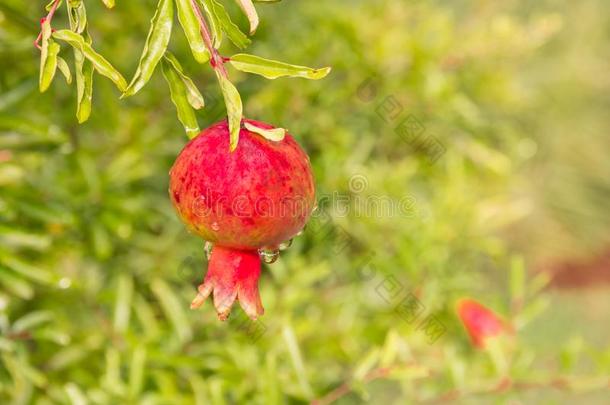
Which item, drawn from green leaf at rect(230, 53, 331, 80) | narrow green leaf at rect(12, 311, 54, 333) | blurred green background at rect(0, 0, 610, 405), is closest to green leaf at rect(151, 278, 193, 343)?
blurred green background at rect(0, 0, 610, 405)

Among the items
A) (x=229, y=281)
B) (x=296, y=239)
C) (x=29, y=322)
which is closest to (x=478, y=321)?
(x=296, y=239)

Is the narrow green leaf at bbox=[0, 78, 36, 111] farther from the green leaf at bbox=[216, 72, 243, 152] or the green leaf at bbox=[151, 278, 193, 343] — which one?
the green leaf at bbox=[216, 72, 243, 152]

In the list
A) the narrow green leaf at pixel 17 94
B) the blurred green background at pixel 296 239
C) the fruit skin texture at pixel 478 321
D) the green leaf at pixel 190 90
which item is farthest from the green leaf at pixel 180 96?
the fruit skin texture at pixel 478 321

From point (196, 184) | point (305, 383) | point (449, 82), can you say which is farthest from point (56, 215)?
point (449, 82)

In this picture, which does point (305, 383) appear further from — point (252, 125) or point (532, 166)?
point (532, 166)

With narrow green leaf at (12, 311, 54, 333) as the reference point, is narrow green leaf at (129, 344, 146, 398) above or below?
below

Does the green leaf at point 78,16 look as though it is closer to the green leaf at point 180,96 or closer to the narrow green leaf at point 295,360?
the green leaf at point 180,96

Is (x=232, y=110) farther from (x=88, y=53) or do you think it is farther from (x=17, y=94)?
(x=17, y=94)
